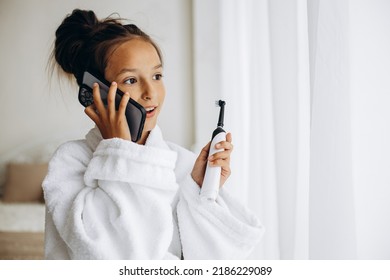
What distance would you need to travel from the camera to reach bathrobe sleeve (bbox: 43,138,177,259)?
513mm

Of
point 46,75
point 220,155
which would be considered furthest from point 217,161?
point 46,75

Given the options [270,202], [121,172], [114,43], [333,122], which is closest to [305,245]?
[270,202]

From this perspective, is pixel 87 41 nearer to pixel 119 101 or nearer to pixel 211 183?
pixel 119 101

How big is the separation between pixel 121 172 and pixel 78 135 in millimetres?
324

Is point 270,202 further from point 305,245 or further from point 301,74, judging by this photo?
point 301,74

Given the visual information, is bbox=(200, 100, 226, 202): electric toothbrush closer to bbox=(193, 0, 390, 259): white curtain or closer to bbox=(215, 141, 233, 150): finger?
bbox=(215, 141, 233, 150): finger

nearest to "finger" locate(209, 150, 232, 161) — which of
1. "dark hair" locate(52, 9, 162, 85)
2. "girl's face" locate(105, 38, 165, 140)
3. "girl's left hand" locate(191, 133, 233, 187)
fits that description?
"girl's left hand" locate(191, 133, 233, 187)

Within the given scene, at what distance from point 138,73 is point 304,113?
258mm

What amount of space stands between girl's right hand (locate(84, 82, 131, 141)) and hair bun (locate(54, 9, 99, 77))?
0.08 metres

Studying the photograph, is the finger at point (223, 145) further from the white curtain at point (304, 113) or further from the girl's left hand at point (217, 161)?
the white curtain at point (304, 113)

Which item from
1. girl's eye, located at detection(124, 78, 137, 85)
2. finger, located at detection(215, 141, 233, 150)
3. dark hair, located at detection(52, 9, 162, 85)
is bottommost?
finger, located at detection(215, 141, 233, 150)

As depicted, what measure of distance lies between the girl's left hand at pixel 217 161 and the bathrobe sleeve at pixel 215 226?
1cm

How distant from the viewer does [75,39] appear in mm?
655

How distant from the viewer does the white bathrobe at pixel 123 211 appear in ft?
1.69
